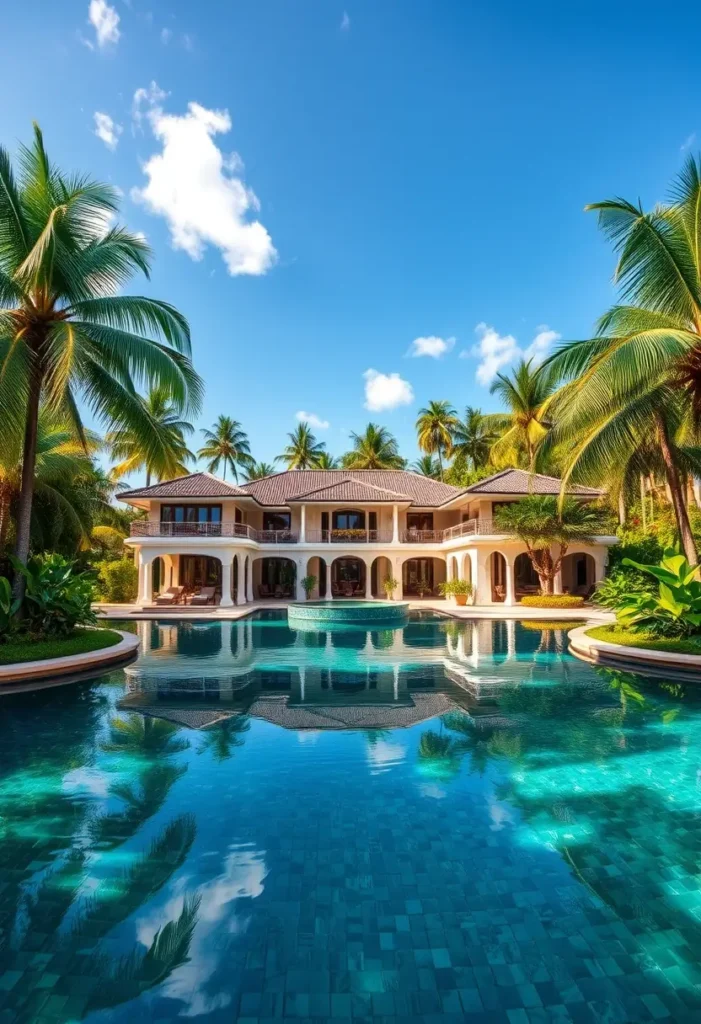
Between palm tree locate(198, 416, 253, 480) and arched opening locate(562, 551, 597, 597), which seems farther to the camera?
palm tree locate(198, 416, 253, 480)

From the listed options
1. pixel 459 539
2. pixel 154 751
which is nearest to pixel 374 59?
pixel 154 751

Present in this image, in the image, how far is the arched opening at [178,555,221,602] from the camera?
29203 millimetres

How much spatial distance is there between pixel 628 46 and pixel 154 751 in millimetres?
15619

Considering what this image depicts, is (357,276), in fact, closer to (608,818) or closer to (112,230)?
(112,230)

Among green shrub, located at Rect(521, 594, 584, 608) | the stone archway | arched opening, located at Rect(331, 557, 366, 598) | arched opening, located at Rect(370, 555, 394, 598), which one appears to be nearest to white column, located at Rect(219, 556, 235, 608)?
the stone archway

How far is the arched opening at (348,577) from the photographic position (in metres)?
29.9

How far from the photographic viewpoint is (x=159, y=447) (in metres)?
12.6

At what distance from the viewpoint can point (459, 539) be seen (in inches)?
1029

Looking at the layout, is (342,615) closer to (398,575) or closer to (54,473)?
(398,575)

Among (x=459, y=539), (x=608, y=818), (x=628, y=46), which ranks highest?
(x=628, y=46)

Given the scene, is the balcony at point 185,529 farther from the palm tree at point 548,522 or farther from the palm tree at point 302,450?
the palm tree at point 302,450

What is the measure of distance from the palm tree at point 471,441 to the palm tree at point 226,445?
17.9 m

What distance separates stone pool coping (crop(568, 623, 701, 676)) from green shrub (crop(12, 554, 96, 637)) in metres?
11.8

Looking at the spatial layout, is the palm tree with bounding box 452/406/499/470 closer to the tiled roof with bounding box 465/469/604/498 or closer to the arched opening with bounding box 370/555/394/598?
the tiled roof with bounding box 465/469/604/498
